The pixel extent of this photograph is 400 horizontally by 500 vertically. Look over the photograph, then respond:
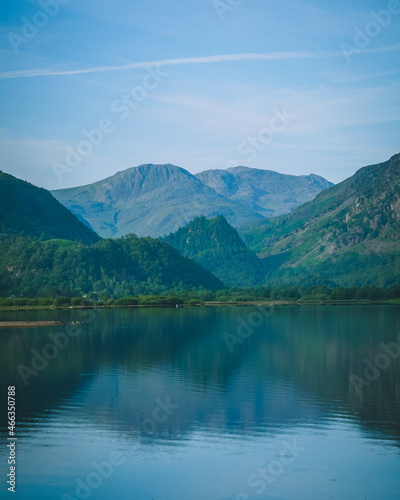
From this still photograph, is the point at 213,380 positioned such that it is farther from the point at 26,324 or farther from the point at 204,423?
the point at 26,324

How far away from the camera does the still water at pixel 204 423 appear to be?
3672cm

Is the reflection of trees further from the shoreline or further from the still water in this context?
the shoreline

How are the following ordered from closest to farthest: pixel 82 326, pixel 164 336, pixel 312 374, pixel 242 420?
1. pixel 242 420
2. pixel 312 374
3. pixel 164 336
4. pixel 82 326

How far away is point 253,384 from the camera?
66.6 metres

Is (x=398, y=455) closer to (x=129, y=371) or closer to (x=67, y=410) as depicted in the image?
(x=67, y=410)

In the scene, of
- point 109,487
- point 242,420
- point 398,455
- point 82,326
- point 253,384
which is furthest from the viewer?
point 82,326

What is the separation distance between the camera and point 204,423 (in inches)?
1945

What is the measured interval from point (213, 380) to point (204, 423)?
2032 centimetres

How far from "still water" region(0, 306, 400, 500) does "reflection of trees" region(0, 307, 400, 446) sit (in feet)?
0.51

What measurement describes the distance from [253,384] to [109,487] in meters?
31.9

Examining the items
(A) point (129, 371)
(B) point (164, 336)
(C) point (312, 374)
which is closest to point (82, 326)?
(B) point (164, 336)

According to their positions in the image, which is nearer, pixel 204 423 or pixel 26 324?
pixel 204 423

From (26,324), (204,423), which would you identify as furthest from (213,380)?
(26,324)

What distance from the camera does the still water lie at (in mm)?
36719
